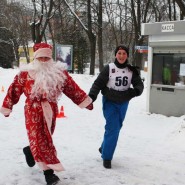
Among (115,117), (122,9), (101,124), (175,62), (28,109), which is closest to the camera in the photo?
(28,109)

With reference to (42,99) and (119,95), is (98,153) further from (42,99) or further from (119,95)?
(42,99)

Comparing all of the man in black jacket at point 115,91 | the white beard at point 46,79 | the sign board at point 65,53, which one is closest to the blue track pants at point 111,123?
the man in black jacket at point 115,91

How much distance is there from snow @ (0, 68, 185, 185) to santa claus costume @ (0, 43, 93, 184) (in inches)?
12.3

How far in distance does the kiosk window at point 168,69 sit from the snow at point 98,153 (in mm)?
961

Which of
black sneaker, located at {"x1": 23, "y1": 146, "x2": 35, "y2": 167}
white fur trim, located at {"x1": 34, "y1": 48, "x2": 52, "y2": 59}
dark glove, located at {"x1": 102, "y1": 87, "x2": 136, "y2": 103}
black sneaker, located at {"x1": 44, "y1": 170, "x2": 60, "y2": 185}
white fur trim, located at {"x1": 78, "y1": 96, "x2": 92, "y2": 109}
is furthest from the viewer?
dark glove, located at {"x1": 102, "y1": 87, "x2": 136, "y2": 103}

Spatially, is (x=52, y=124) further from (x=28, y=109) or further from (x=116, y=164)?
(x=116, y=164)

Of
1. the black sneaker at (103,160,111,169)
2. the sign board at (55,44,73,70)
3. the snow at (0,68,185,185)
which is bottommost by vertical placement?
the snow at (0,68,185,185)

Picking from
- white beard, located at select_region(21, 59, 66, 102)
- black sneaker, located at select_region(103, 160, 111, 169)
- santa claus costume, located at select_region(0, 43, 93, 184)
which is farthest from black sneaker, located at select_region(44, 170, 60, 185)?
black sneaker, located at select_region(103, 160, 111, 169)

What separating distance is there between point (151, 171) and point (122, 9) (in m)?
27.5

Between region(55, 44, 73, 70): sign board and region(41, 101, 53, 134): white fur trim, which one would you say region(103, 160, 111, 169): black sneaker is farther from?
region(55, 44, 73, 70): sign board

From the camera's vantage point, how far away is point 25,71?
4.17m

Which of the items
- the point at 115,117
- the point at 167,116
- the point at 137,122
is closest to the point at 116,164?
the point at 115,117

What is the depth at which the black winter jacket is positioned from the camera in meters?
4.79

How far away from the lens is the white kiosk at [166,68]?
Answer: 9289mm
